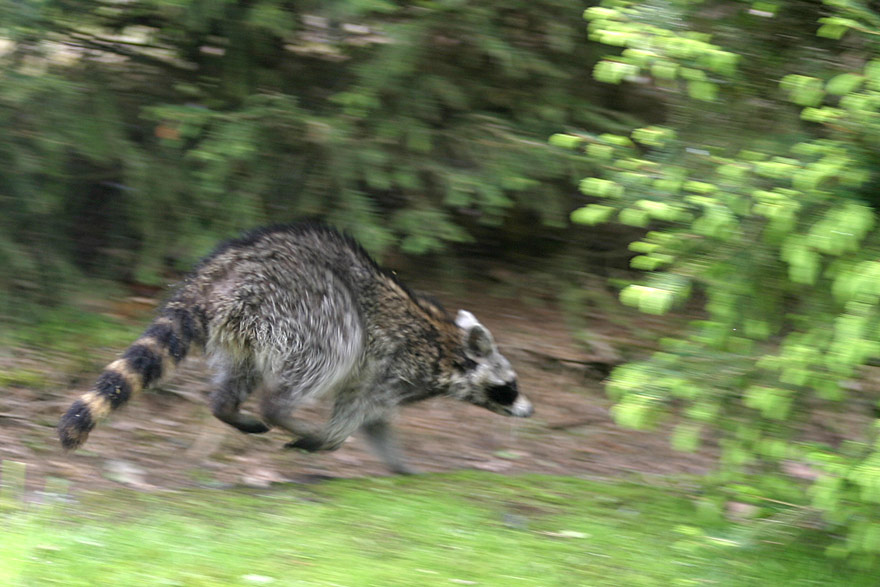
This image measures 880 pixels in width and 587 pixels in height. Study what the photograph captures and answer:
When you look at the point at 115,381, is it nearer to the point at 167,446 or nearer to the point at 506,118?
the point at 167,446

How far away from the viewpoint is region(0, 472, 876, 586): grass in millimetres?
4371

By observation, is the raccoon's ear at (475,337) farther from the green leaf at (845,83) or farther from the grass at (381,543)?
the green leaf at (845,83)

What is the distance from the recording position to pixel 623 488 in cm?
637

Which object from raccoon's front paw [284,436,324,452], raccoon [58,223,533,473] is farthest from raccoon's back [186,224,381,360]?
raccoon's front paw [284,436,324,452]

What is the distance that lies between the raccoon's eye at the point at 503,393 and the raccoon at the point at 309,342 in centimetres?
1

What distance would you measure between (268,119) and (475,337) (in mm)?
2200

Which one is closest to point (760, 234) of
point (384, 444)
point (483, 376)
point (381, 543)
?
point (381, 543)

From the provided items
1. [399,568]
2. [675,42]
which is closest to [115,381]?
[399,568]

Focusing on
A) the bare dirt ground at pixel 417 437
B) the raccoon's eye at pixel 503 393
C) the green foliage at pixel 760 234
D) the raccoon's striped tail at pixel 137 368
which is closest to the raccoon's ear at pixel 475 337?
the raccoon's eye at pixel 503 393

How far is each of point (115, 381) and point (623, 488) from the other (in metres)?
3.21

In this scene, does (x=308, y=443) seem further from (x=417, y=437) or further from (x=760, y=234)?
(x=760, y=234)

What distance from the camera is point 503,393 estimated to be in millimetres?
7172

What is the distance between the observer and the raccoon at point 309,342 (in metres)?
5.89

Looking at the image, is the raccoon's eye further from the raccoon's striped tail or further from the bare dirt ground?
the raccoon's striped tail
